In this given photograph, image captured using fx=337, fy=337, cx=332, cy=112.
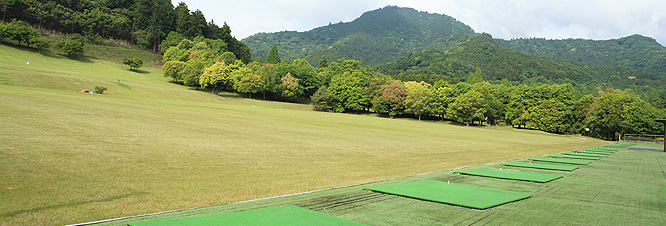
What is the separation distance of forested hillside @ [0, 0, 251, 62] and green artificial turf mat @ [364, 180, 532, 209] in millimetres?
112699

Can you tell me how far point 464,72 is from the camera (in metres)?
194

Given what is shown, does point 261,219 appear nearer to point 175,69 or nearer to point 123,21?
point 175,69

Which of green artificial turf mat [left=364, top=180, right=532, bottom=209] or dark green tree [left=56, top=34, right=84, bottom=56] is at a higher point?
dark green tree [left=56, top=34, right=84, bottom=56]

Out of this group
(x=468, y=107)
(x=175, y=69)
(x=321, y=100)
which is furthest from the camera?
(x=175, y=69)

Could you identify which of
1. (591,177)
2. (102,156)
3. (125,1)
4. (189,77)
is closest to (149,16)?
(125,1)

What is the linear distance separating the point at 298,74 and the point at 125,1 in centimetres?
8776

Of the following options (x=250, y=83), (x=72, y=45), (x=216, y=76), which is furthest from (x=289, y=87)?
(x=72, y=45)

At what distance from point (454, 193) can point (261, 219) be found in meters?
5.78

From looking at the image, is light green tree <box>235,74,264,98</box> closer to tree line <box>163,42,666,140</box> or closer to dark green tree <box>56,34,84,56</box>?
tree line <box>163,42,666,140</box>

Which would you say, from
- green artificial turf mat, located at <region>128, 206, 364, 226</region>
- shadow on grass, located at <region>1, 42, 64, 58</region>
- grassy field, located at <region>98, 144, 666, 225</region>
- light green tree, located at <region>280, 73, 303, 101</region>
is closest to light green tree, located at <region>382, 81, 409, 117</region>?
light green tree, located at <region>280, 73, 303, 101</region>

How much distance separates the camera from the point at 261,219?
6.45m

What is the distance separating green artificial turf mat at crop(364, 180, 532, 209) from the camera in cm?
845

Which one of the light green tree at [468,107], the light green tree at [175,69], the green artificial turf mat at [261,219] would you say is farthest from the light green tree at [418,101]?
the green artificial turf mat at [261,219]

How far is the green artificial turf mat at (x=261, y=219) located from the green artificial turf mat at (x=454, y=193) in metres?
3.30
